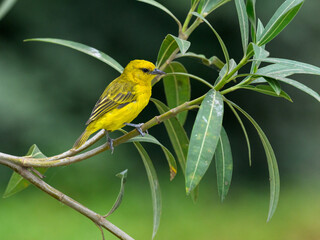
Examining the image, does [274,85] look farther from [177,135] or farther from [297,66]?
[177,135]

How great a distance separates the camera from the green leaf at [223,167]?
4.82ft

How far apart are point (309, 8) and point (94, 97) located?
2.54 m

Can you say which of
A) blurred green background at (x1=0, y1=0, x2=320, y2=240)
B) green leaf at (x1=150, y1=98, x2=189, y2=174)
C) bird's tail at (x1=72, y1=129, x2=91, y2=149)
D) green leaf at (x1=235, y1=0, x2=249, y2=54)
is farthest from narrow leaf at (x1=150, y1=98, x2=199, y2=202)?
blurred green background at (x1=0, y1=0, x2=320, y2=240)

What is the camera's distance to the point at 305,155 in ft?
20.5

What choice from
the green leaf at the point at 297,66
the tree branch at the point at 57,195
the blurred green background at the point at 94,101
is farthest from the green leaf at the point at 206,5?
the blurred green background at the point at 94,101

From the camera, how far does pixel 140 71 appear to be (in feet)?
6.40

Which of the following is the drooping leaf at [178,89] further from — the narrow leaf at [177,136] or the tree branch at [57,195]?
the tree branch at [57,195]

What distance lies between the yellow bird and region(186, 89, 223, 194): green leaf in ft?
2.13

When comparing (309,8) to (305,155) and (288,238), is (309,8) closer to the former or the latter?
(305,155)

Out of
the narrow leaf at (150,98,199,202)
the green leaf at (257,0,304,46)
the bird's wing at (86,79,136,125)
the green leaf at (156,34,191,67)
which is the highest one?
the green leaf at (257,0,304,46)

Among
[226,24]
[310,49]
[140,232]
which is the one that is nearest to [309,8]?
[310,49]

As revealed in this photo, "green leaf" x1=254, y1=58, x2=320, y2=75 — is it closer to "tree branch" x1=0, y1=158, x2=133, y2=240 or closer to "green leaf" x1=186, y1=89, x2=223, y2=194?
"green leaf" x1=186, y1=89, x2=223, y2=194

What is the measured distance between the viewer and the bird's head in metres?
1.87

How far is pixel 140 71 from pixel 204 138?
2.70 ft
